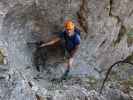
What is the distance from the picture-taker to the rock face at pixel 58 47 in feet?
29.2

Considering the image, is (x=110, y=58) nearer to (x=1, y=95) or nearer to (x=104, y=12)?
(x=104, y=12)

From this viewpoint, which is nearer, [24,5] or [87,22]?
[24,5]

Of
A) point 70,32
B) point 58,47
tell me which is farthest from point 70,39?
point 58,47

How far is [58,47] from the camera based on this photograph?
1082 centimetres

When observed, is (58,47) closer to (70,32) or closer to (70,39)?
(70,39)

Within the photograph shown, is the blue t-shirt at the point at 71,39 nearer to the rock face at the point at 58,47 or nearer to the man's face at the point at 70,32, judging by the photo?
the man's face at the point at 70,32

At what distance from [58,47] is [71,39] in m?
1.00

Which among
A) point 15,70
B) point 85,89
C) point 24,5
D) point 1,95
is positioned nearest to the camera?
point 1,95

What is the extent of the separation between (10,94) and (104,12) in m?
4.50

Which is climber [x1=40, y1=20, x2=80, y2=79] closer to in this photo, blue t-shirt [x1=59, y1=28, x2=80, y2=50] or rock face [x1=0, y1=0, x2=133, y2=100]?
blue t-shirt [x1=59, y1=28, x2=80, y2=50]

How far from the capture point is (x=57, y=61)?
1098 cm

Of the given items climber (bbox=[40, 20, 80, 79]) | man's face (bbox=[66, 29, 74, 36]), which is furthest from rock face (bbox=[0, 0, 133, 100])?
man's face (bbox=[66, 29, 74, 36])

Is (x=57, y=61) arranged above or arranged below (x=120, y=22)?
below

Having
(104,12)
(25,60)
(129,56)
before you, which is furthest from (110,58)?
Result: (25,60)
